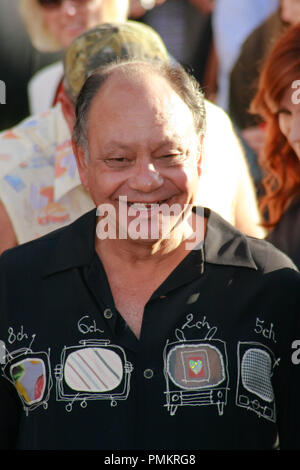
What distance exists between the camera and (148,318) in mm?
2180

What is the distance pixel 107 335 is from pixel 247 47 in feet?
7.44

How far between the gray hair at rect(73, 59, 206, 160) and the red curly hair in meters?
0.70

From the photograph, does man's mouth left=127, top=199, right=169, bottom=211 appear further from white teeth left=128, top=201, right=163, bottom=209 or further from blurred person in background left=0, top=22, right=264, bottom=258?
blurred person in background left=0, top=22, right=264, bottom=258

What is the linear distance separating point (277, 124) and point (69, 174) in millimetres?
795

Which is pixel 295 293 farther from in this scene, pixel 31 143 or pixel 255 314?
pixel 31 143

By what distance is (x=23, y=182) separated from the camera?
301 centimetres

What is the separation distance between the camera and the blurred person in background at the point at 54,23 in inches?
157

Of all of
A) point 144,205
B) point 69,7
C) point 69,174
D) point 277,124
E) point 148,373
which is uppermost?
point 69,7

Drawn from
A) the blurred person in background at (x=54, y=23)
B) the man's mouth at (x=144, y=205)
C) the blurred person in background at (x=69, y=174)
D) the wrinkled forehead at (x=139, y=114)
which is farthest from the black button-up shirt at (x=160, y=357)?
the blurred person in background at (x=54, y=23)

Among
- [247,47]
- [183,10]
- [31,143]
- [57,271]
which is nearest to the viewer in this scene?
[57,271]

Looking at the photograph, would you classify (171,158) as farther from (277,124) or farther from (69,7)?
(69,7)

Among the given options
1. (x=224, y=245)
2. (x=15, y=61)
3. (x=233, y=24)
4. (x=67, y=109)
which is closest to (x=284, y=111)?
(x=67, y=109)

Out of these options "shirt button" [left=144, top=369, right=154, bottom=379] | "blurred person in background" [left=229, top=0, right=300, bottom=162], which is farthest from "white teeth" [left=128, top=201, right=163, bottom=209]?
"blurred person in background" [left=229, top=0, right=300, bottom=162]

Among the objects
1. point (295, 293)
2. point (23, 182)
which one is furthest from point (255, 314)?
point (23, 182)
